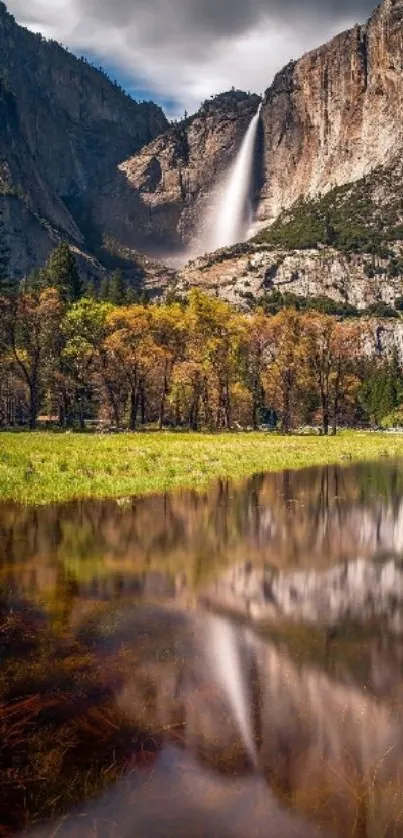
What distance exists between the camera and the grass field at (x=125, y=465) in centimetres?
2505

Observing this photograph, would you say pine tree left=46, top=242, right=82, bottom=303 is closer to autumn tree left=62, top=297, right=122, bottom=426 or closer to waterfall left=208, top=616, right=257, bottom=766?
autumn tree left=62, top=297, right=122, bottom=426

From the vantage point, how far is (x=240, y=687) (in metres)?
8.02

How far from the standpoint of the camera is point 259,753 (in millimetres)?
6457

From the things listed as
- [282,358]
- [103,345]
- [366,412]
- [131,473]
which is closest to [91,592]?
[131,473]

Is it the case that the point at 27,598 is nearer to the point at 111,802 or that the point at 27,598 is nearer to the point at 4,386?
the point at 111,802

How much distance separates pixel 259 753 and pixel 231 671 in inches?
81.7

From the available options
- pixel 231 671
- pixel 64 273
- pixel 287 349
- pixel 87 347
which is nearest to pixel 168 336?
pixel 87 347

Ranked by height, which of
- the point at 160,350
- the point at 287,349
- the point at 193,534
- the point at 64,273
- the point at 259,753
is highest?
the point at 64,273

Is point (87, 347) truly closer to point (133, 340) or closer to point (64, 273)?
point (133, 340)

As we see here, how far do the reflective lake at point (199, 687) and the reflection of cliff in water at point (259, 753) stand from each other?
0.02 meters

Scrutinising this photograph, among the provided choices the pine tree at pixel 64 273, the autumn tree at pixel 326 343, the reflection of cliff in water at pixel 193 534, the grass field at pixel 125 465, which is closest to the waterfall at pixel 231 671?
the reflection of cliff in water at pixel 193 534

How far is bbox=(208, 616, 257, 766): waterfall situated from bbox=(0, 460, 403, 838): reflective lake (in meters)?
0.03

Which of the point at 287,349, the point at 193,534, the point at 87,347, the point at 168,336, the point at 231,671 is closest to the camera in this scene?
the point at 231,671

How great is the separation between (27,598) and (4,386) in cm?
8678
